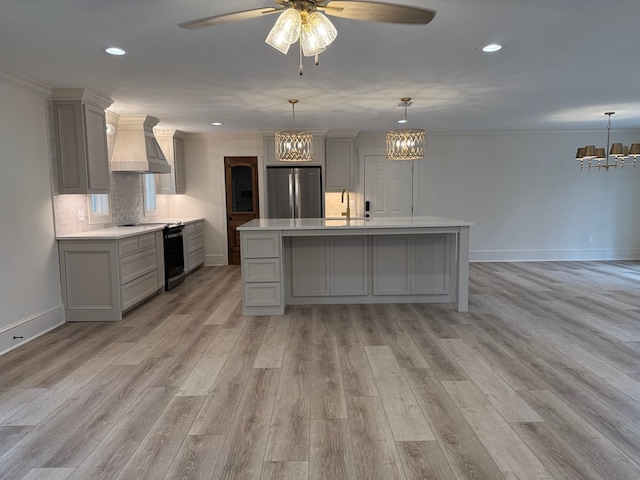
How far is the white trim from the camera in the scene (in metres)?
3.41

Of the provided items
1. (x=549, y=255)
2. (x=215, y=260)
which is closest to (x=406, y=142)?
(x=215, y=260)

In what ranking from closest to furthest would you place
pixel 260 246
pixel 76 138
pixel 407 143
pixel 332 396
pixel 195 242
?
pixel 332 396, pixel 76 138, pixel 260 246, pixel 407 143, pixel 195 242

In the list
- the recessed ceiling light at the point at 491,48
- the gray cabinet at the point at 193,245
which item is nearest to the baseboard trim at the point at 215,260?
the gray cabinet at the point at 193,245

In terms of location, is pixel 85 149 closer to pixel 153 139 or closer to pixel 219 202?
pixel 153 139

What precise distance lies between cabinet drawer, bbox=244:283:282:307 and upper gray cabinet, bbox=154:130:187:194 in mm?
3360

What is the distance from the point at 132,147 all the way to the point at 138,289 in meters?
1.96

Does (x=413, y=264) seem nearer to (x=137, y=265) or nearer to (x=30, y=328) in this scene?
(x=137, y=265)

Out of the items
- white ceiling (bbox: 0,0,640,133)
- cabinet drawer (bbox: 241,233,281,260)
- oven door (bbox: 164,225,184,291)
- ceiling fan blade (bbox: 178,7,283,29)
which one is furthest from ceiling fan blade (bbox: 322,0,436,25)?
oven door (bbox: 164,225,184,291)

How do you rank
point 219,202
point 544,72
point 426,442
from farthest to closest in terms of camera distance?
point 219,202 → point 544,72 → point 426,442

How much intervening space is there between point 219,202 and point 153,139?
1.87 metres

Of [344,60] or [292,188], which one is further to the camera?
[292,188]

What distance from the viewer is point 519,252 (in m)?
7.46

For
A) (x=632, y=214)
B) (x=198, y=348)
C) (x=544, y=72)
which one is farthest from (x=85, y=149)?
(x=632, y=214)

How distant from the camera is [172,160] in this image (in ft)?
21.9
